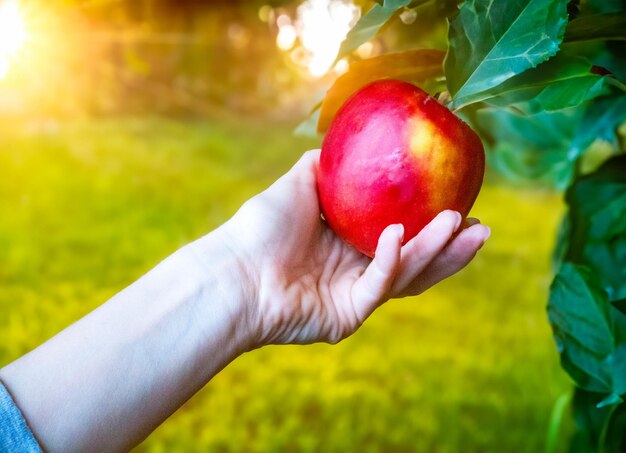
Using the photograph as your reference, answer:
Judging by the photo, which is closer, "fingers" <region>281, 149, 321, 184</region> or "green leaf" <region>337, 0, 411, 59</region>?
"green leaf" <region>337, 0, 411, 59</region>

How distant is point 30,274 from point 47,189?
1.69 ft

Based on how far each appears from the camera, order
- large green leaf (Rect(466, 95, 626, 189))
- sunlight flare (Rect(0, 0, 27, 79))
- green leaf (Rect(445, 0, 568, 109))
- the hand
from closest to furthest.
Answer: green leaf (Rect(445, 0, 568, 109))
the hand
sunlight flare (Rect(0, 0, 27, 79))
large green leaf (Rect(466, 95, 626, 189))

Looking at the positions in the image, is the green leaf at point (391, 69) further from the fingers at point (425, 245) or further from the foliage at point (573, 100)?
the fingers at point (425, 245)

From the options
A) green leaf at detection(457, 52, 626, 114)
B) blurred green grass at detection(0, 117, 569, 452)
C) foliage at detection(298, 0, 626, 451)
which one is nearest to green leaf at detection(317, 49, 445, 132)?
foliage at detection(298, 0, 626, 451)

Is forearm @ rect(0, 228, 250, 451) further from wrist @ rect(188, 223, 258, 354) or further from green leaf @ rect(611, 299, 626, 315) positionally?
A: green leaf @ rect(611, 299, 626, 315)

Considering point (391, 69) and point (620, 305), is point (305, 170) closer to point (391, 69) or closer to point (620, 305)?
point (391, 69)

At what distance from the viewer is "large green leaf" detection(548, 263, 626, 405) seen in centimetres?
73

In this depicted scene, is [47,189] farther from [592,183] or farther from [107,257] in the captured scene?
[592,183]

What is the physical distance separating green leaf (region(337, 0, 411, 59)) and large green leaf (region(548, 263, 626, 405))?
34 cm

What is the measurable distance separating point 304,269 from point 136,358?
209mm

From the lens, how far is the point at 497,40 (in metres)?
0.54

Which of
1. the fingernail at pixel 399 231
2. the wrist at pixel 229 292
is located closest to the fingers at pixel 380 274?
the fingernail at pixel 399 231

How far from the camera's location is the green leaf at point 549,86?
55cm

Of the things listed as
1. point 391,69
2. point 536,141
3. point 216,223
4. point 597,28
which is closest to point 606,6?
point 597,28
